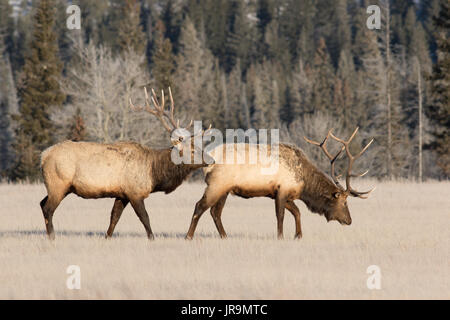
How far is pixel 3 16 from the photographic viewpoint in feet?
423

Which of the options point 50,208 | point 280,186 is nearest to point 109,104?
point 50,208

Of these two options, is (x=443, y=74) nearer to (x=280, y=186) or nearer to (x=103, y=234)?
(x=280, y=186)

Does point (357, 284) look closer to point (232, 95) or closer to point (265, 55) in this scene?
point (232, 95)

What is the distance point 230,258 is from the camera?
10.3 meters

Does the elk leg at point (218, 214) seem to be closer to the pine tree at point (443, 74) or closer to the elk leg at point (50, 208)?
the elk leg at point (50, 208)

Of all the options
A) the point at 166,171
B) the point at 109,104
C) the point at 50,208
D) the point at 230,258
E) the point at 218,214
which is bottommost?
the point at 230,258

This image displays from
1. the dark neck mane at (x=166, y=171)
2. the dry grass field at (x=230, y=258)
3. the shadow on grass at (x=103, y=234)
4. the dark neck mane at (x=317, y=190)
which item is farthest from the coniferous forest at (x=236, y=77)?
the dark neck mane at (x=317, y=190)

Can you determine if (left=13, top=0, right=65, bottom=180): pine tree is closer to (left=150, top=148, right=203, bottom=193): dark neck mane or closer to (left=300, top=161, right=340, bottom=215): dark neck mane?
(left=150, top=148, right=203, bottom=193): dark neck mane

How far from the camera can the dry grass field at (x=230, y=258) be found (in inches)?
322

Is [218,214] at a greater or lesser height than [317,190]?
lesser

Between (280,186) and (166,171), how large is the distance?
5.85 feet

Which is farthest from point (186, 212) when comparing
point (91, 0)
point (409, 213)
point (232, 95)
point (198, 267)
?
point (91, 0)

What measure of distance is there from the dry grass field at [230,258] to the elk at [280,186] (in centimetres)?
44

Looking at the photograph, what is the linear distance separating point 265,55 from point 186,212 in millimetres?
113990
